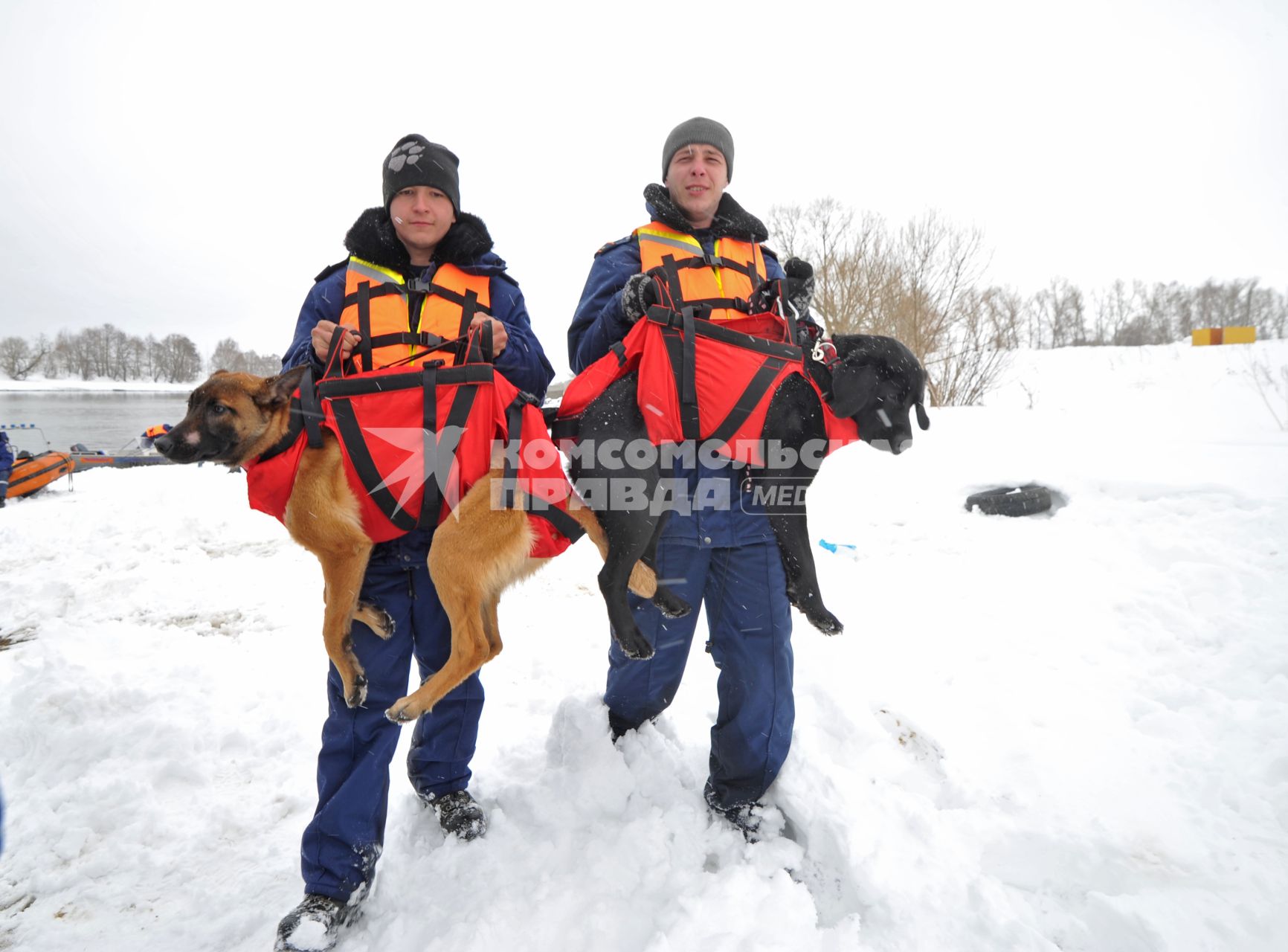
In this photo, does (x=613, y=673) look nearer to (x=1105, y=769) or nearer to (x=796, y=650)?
(x=796, y=650)

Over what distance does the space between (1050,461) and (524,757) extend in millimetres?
6349

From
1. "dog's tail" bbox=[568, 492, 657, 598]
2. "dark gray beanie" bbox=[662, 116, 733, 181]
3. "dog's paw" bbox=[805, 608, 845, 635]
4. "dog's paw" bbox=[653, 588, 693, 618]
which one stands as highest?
"dark gray beanie" bbox=[662, 116, 733, 181]

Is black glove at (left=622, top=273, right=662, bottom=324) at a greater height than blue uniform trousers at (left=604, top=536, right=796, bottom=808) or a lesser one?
greater

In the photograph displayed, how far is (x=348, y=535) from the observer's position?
205cm

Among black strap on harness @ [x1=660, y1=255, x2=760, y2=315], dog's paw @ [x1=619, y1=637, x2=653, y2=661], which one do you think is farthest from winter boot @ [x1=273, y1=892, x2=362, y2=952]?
black strap on harness @ [x1=660, y1=255, x2=760, y2=315]

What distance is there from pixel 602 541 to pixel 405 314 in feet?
3.86

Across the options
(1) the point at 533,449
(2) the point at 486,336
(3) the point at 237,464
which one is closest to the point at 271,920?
(3) the point at 237,464

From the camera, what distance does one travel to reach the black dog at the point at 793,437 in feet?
6.89

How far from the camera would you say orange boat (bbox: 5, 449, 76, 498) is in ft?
36.5

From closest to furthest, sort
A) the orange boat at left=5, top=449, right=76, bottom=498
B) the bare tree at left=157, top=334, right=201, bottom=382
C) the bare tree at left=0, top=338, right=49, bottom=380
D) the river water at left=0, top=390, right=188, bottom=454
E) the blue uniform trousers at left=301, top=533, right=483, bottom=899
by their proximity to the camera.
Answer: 1. the blue uniform trousers at left=301, top=533, right=483, bottom=899
2. the orange boat at left=5, top=449, right=76, bottom=498
3. the river water at left=0, top=390, right=188, bottom=454
4. the bare tree at left=0, top=338, right=49, bottom=380
5. the bare tree at left=157, top=334, right=201, bottom=382

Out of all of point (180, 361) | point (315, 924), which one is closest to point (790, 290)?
point (315, 924)

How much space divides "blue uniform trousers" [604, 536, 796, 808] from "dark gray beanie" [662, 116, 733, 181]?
1.70m

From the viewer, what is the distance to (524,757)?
278 centimetres

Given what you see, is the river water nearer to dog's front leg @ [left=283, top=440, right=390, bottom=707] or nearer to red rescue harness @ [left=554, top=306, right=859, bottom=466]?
dog's front leg @ [left=283, top=440, right=390, bottom=707]
